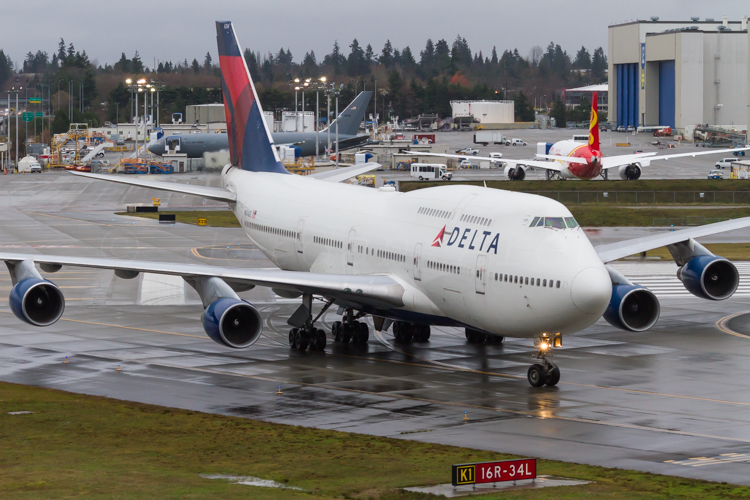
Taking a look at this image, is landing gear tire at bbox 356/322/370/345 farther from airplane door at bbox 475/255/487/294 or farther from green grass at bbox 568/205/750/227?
green grass at bbox 568/205/750/227

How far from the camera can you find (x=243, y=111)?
161 ft

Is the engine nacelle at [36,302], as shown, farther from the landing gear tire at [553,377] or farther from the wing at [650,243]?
A: the wing at [650,243]

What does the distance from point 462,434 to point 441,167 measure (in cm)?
10768

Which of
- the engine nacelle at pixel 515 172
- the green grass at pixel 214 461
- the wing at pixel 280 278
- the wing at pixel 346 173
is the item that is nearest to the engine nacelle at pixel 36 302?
the wing at pixel 280 278

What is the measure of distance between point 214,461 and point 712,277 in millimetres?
24255

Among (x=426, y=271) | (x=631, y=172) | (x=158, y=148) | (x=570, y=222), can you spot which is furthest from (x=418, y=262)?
(x=158, y=148)

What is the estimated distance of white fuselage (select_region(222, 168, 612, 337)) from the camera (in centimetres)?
2828

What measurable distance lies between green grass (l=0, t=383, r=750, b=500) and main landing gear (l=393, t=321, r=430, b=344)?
13.1 metres


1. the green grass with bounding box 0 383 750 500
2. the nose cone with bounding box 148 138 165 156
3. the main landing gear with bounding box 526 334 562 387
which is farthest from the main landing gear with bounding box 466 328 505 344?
the nose cone with bounding box 148 138 165 156

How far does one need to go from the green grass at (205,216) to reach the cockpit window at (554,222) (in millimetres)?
56775

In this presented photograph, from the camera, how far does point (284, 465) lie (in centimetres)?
2202

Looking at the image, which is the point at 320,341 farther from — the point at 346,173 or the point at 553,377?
the point at 346,173

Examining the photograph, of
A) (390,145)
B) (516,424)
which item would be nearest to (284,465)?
(516,424)

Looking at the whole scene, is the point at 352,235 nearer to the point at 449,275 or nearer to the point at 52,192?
the point at 449,275
